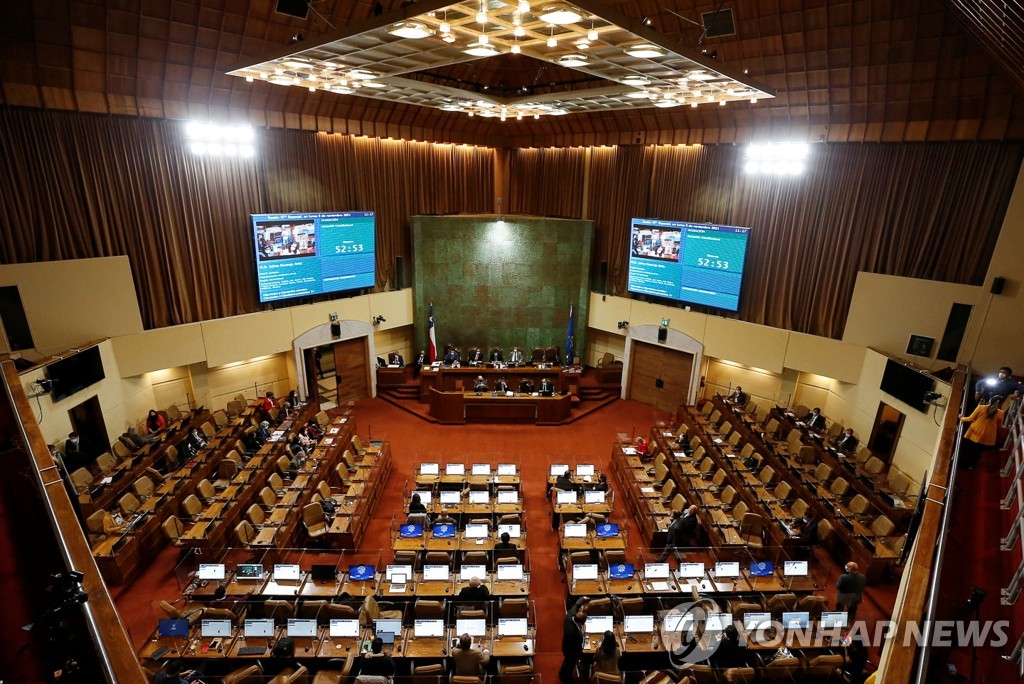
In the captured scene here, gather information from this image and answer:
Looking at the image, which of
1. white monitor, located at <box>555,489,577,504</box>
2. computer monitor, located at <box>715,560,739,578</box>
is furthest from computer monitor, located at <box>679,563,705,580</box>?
white monitor, located at <box>555,489,577,504</box>

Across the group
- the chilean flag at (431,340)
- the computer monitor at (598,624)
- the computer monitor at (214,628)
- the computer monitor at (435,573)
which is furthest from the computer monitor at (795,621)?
the chilean flag at (431,340)

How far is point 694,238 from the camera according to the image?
48.9 feet

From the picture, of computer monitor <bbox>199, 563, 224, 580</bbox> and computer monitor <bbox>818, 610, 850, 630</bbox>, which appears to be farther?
computer monitor <bbox>199, 563, 224, 580</bbox>

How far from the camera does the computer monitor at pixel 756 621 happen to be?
6.77 m

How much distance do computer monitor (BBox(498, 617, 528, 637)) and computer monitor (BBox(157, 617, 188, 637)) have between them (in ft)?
12.7

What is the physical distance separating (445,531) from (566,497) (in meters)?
2.38

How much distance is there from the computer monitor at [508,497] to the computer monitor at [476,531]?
2.79ft

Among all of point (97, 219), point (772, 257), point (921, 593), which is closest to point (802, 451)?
point (772, 257)

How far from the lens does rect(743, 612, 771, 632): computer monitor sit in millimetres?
6770

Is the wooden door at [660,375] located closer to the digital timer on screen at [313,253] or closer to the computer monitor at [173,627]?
the digital timer on screen at [313,253]

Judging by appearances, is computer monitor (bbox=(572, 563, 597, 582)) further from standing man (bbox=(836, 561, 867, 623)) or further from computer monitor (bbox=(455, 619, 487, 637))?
standing man (bbox=(836, 561, 867, 623))

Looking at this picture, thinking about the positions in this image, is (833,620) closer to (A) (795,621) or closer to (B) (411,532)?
(A) (795,621)

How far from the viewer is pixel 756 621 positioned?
22.4 feet

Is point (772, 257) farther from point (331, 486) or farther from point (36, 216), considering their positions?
point (36, 216)
